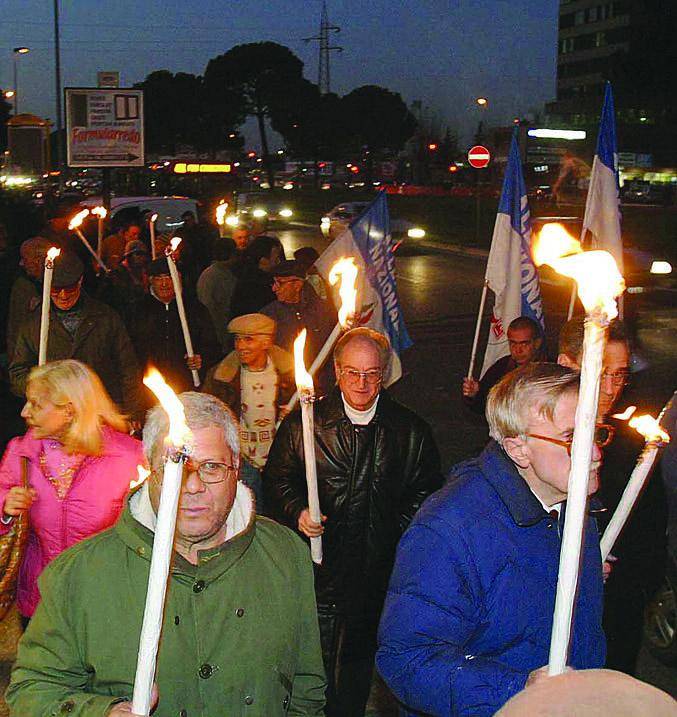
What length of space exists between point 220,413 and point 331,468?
5.82 feet

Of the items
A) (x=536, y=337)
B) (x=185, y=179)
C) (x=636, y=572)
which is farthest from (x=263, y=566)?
(x=185, y=179)

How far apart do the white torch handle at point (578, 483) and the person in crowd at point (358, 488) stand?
2733mm

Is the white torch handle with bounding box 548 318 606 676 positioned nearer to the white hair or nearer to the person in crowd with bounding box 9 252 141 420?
the white hair

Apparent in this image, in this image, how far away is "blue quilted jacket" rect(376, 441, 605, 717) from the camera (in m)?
2.61

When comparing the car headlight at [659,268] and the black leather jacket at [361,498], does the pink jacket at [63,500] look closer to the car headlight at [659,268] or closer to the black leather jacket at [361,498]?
the black leather jacket at [361,498]

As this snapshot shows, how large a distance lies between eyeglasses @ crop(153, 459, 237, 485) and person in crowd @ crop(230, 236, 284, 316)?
6096mm

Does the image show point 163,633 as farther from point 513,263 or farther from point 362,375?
point 513,263

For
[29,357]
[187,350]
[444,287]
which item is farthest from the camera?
[444,287]

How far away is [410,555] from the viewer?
2.74 metres

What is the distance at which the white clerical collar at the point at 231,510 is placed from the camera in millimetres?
2648

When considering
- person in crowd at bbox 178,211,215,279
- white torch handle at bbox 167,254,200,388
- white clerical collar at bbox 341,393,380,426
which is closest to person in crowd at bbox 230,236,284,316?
white torch handle at bbox 167,254,200,388

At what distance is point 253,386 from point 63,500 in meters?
1.80

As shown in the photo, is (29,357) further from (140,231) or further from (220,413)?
(140,231)

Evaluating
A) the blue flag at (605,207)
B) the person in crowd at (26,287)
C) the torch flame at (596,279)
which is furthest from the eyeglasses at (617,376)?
the person in crowd at (26,287)
